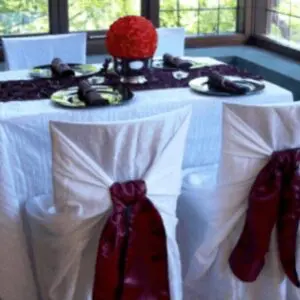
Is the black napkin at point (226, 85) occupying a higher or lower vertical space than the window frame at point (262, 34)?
lower

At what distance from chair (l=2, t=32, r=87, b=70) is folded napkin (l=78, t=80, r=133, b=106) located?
2.38 ft

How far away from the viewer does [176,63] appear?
9.24ft

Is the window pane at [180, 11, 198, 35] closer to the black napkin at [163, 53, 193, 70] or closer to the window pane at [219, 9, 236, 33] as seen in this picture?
the window pane at [219, 9, 236, 33]

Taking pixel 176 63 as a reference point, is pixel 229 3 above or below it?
above

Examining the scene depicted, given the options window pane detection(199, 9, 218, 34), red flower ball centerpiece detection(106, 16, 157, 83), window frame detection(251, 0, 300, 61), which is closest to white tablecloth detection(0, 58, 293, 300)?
red flower ball centerpiece detection(106, 16, 157, 83)

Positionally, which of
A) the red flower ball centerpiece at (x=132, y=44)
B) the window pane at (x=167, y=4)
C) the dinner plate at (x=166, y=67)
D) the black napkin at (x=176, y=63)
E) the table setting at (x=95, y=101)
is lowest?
the table setting at (x=95, y=101)

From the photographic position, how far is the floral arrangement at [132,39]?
2.49 m

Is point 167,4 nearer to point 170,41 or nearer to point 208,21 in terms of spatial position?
point 208,21

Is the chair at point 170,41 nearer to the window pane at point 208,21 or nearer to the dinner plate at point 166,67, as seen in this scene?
the dinner plate at point 166,67

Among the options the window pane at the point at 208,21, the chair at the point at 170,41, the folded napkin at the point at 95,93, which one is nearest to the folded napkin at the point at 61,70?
the folded napkin at the point at 95,93

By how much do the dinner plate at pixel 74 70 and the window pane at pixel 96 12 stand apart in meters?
0.76

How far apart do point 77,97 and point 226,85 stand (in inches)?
22.4

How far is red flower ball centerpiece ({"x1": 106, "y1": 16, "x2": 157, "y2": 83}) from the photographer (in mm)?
2496

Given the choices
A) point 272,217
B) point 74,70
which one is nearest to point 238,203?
point 272,217
